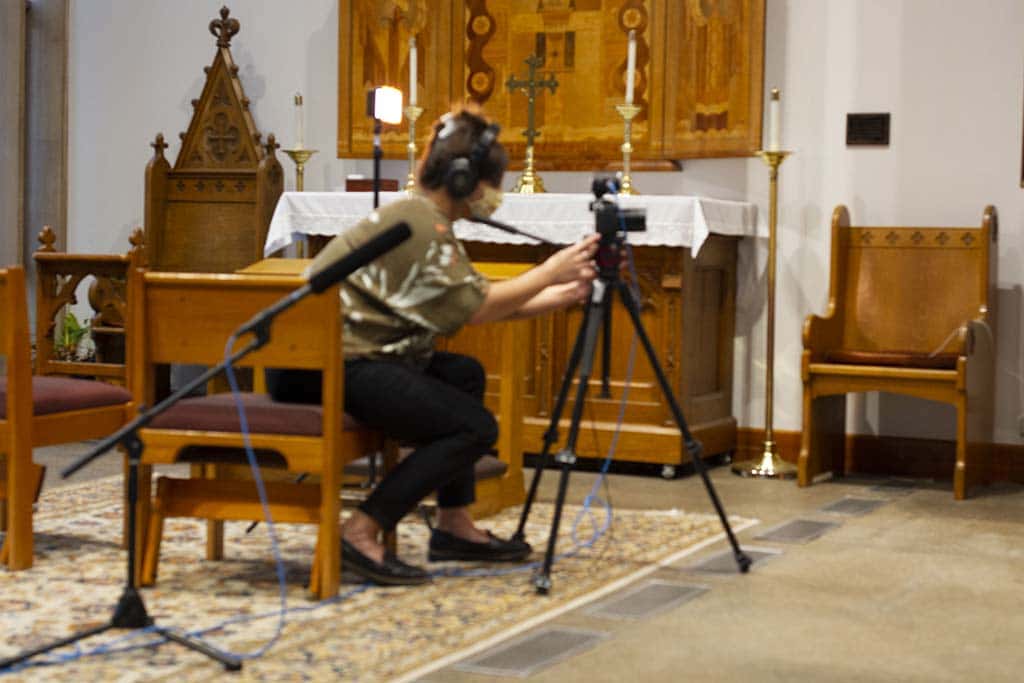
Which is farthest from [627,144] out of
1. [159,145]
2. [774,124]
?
[159,145]

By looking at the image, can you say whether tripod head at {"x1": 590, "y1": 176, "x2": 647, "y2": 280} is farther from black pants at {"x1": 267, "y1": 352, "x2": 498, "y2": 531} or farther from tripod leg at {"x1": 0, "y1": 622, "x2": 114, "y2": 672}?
tripod leg at {"x1": 0, "y1": 622, "x2": 114, "y2": 672}

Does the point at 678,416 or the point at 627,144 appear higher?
the point at 627,144

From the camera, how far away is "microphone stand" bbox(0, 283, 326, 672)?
8.73 ft

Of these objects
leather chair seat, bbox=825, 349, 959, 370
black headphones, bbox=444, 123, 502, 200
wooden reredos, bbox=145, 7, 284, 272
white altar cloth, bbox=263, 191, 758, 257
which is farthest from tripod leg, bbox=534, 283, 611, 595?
wooden reredos, bbox=145, 7, 284, 272

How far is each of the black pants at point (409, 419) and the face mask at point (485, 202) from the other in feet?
1.41

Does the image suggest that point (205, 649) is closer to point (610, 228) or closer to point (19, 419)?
point (19, 419)

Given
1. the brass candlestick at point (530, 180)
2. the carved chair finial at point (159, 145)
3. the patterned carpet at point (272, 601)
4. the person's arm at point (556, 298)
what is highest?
the carved chair finial at point (159, 145)

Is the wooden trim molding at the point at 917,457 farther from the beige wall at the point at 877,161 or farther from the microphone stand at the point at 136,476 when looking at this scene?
the microphone stand at the point at 136,476

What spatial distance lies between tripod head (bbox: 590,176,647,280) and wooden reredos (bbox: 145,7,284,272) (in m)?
3.43

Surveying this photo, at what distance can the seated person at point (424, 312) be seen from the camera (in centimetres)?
371

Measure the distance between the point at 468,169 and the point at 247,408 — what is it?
2.60ft

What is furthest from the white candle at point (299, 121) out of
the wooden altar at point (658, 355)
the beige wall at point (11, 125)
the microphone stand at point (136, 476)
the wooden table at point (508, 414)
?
the microphone stand at point (136, 476)

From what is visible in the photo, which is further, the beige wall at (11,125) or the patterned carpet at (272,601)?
the beige wall at (11,125)

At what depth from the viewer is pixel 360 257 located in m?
2.69
